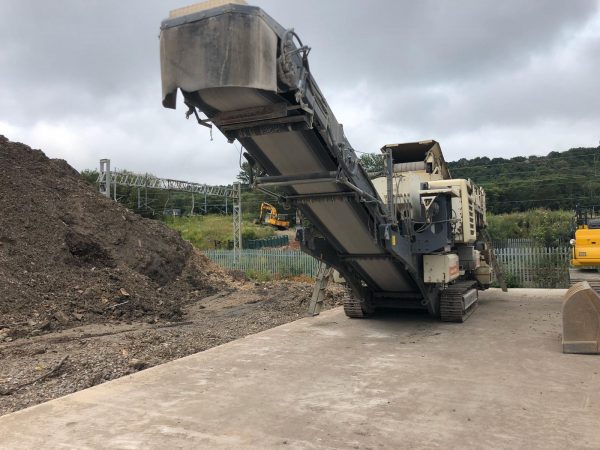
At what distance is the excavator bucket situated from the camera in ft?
22.1

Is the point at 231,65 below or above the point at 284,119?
above

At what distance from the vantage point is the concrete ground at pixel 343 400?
414cm

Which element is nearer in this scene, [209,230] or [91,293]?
[91,293]

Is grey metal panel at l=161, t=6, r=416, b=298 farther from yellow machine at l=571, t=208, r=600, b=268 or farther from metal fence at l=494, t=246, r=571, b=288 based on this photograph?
metal fence at l=494, t=246, r=571, b=288

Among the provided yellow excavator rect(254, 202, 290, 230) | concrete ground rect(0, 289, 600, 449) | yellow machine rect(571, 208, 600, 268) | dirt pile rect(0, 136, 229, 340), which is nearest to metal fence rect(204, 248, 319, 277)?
dirt pile rect(0, 136, 229, 340)

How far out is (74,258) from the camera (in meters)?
14.0

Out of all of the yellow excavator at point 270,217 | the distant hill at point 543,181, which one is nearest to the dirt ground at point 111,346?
the yellow excavator at point 270,217

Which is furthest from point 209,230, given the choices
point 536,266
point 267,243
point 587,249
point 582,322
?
point 582,322

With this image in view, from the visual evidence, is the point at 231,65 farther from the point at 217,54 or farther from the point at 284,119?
the point at 284,119

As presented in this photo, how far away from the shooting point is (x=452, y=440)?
4.04 metres

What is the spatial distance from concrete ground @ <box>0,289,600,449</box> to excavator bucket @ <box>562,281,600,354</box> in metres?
0.31

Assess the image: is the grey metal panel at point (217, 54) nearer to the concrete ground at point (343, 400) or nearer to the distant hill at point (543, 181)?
the concrete ground at point (343, 400)

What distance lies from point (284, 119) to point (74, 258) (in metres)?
10.5

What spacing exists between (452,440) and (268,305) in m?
10.3
